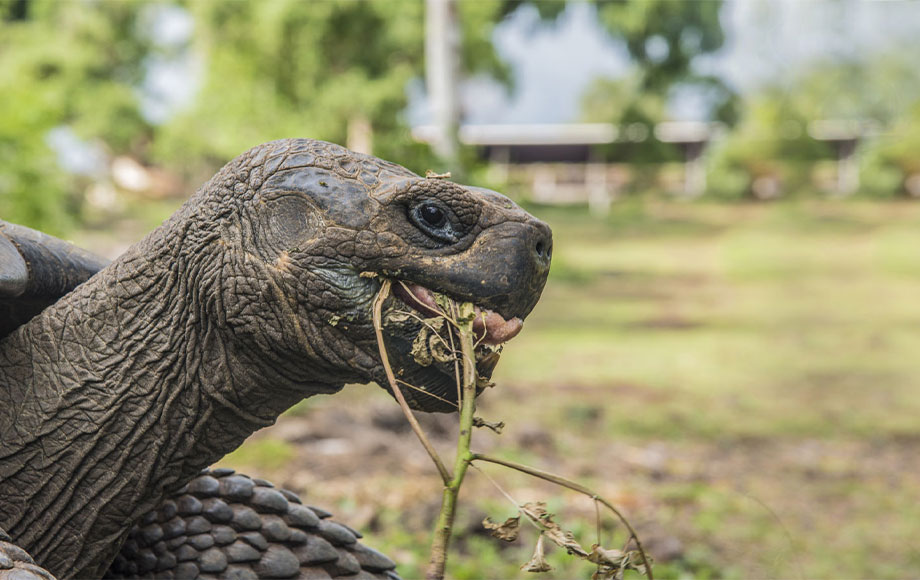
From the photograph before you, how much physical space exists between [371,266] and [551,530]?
402 mm

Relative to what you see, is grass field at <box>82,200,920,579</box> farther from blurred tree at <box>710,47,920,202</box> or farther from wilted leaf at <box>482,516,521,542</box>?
blurred tree at <box>710,47,920,202</box>

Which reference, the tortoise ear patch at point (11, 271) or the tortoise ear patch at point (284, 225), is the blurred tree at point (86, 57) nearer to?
the tortoise ear patch at point (11, 271)

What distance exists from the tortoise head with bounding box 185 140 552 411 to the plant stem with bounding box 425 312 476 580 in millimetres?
33

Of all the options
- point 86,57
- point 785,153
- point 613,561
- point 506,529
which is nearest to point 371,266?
point 506,529

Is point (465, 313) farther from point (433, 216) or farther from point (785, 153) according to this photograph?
point (785, 153)

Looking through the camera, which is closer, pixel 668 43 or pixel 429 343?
pixel 429 343

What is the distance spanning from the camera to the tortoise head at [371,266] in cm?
122

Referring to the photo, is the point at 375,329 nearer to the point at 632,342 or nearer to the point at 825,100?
the point at 632,342

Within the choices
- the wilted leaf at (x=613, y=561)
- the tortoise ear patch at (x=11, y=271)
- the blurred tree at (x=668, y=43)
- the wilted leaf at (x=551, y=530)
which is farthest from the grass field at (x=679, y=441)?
the blurred tree at (x=668, y=43)

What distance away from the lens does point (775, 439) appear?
5.81 metres

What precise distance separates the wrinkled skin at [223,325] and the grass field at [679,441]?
1178mm

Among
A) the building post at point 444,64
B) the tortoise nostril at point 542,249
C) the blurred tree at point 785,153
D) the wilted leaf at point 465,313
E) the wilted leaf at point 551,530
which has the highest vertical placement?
the blurred tree at point 785,153

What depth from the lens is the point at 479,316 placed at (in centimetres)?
123

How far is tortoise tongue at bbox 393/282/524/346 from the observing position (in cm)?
123
